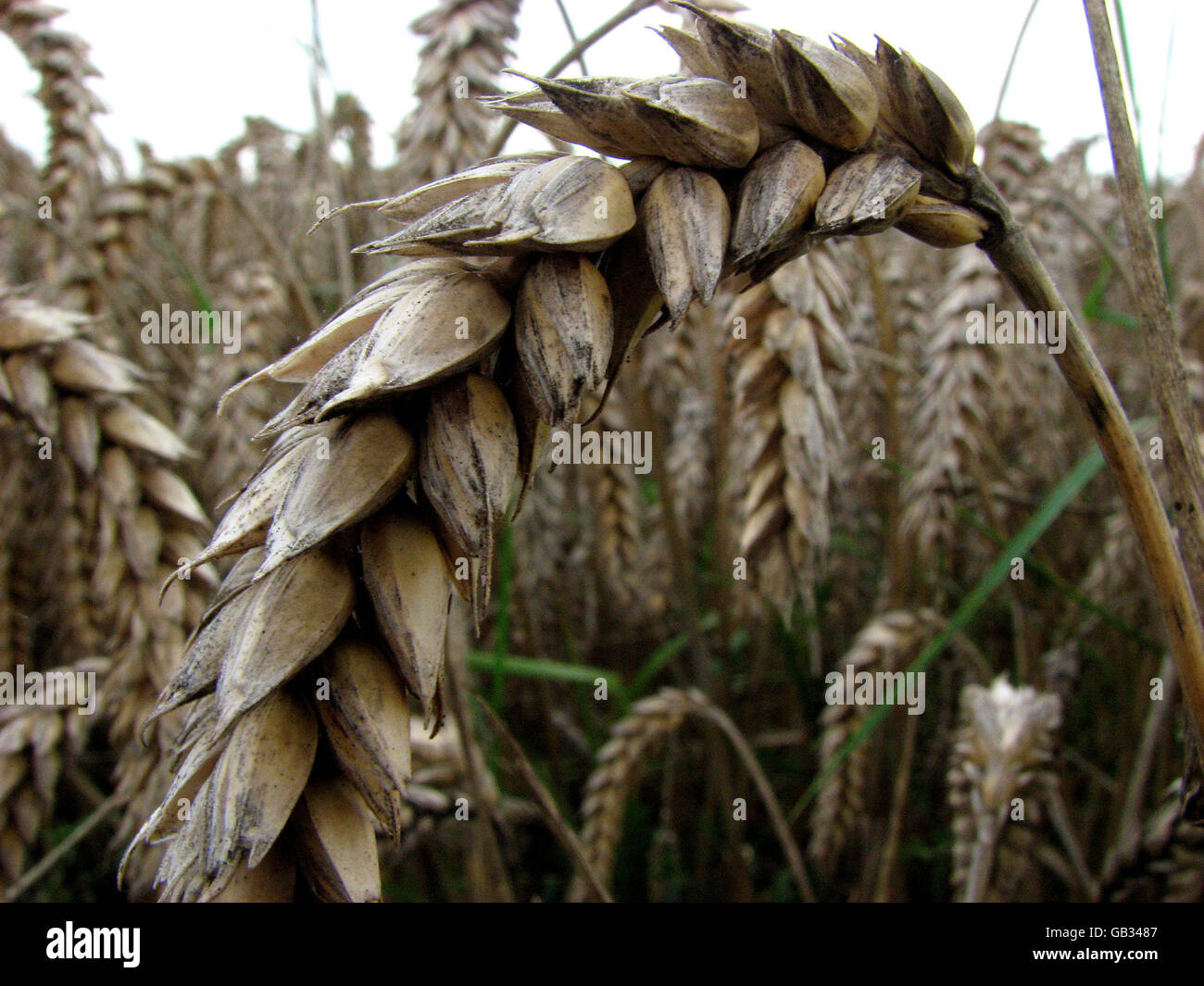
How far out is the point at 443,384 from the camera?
16.0 inches

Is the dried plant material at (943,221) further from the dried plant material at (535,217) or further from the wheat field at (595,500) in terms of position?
the dried plant material at (535,217)

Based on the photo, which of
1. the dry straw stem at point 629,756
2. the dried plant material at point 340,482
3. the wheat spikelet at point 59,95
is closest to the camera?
the dried plant material at point 340,482

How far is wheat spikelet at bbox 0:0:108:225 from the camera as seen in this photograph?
1.54 metres

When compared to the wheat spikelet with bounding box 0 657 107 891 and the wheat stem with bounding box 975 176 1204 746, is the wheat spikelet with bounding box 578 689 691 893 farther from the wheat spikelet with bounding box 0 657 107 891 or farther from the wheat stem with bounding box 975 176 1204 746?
the wheat stem with bounding box 975 176 1204 746

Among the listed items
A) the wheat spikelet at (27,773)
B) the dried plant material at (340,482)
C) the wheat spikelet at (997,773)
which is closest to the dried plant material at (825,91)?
the dried plant material at (340,482)

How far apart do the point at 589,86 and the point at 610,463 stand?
43.7 inches

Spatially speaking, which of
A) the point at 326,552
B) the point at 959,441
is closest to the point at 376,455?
the point at 326,552

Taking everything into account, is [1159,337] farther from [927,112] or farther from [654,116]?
[654,116]

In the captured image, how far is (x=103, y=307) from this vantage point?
1.53 meters

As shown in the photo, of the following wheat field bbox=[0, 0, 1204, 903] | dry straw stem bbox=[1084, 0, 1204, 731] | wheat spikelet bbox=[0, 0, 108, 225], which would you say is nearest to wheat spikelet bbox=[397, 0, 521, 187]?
wheat field bbox=[0, 0, 1204, 903]

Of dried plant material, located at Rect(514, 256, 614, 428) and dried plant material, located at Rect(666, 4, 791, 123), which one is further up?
dried plant material, located at Rect(666, 4, 791, 123)

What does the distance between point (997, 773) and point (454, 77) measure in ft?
4.01

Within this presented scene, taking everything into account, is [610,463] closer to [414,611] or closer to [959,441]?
[959,441]

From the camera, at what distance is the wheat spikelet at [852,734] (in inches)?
51.0
